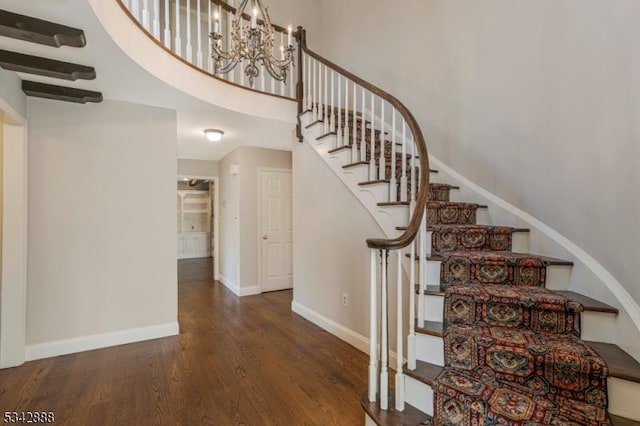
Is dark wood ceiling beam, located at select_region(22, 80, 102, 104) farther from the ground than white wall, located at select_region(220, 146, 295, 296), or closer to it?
farther from the ground

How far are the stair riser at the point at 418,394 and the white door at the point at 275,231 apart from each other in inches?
141

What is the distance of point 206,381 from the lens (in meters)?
2.32

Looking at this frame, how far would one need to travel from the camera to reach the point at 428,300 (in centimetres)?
193

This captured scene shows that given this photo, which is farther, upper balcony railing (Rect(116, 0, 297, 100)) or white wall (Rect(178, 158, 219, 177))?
white wall (Rect(178, 158, 219, 177))

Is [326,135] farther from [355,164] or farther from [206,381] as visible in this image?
[206,381]

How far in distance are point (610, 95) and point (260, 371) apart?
3.04m

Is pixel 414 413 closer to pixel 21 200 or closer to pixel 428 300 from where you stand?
pixel 428 300

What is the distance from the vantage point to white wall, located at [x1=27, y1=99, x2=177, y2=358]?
273 centimetres

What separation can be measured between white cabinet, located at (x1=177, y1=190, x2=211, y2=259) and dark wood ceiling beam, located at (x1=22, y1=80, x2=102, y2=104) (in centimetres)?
624

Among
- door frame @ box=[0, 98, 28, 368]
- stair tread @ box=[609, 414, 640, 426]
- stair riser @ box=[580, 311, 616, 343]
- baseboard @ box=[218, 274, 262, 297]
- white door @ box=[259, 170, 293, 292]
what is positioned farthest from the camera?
white door @ box=[259, 170, 293, 292]

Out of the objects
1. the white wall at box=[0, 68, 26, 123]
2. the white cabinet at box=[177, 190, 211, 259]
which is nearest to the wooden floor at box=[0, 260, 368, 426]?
the white wall at box=[0, 68, 26, 123]


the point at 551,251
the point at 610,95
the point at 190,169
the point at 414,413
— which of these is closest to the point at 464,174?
the point at 551,251

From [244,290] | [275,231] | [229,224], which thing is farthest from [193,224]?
[244,290]

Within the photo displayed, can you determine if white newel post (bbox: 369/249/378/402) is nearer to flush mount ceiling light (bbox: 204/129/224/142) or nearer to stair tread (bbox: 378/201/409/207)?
stair tread (bbox: 378/201/409/207)
